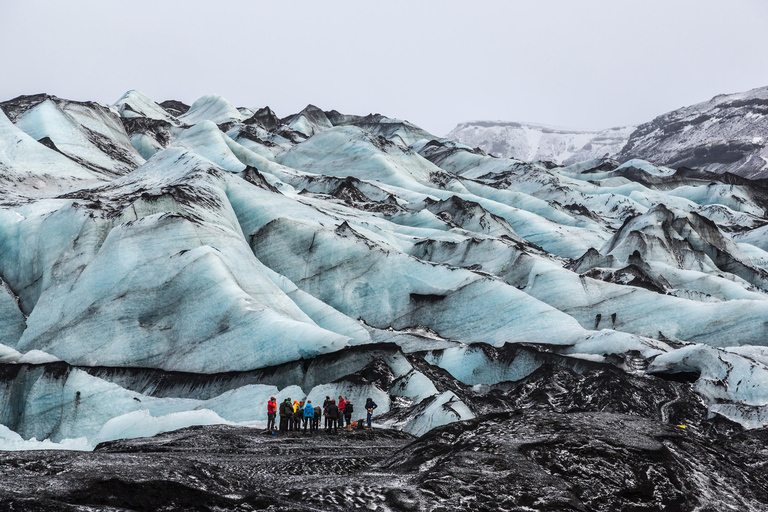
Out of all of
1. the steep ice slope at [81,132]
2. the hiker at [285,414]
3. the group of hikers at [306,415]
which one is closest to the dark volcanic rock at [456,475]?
the group of hikers at [306,415]

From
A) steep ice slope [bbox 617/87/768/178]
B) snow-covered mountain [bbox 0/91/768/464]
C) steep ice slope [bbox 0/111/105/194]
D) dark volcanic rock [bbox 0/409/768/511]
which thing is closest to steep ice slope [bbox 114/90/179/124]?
snow-covered mountain [bbox 0/91/768/464]

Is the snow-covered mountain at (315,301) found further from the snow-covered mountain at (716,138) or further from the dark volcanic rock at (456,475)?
the snow-covered mountain at (716,138)

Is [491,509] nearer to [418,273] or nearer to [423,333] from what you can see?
[423,333]

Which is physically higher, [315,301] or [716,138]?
[716,138]

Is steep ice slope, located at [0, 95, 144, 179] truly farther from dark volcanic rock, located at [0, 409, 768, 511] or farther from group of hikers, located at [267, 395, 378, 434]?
dark volcanic rock, located at [0, 409, 768, 511]

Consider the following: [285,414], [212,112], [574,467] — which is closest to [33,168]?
[285,414]

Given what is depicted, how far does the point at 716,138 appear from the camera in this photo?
12750 cm

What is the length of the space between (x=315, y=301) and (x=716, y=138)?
116 meters

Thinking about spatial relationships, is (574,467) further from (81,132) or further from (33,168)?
(81,132)

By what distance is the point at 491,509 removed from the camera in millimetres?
10078

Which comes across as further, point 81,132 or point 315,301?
point 81,132

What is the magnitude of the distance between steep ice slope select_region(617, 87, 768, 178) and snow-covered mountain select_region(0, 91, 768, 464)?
232ft

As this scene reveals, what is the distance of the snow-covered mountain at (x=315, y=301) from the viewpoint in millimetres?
24609

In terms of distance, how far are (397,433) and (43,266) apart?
2080 cm
